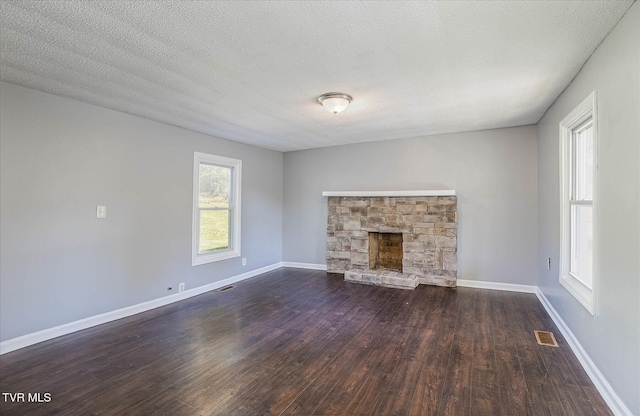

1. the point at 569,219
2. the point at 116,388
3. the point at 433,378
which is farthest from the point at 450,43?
the point at 116,388

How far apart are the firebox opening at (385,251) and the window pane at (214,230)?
263 centimetres

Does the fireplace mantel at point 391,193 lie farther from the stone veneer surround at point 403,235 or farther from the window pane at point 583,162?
the window pane at point 583,162

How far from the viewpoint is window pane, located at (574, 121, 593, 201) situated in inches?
109

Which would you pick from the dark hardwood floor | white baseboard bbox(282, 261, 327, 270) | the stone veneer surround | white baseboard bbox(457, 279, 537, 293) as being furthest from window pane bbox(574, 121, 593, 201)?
white baseboard bbox(282, 261, 327, 270)

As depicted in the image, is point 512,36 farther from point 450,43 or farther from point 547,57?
point 547,57

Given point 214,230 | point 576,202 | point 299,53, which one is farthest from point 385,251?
point 299,53

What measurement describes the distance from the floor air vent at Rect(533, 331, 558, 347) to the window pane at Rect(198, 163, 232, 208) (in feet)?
15.1

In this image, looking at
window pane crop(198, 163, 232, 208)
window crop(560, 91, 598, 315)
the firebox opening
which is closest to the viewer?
window crop(560, 91, 598, 315)

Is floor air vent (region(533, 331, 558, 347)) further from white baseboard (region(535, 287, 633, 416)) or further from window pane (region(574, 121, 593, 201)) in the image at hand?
window pane (region(574, 121, 593, 201))

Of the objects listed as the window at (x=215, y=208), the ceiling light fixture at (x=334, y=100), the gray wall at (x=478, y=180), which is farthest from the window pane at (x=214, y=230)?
the ceiling light fixture at (x=334, y=100)

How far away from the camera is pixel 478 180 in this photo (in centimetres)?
487

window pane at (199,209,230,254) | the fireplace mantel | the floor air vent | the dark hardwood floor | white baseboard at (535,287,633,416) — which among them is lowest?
the dark hardwood floor

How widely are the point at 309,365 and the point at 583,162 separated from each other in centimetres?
317

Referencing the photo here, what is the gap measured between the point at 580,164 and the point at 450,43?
6.37 feet
